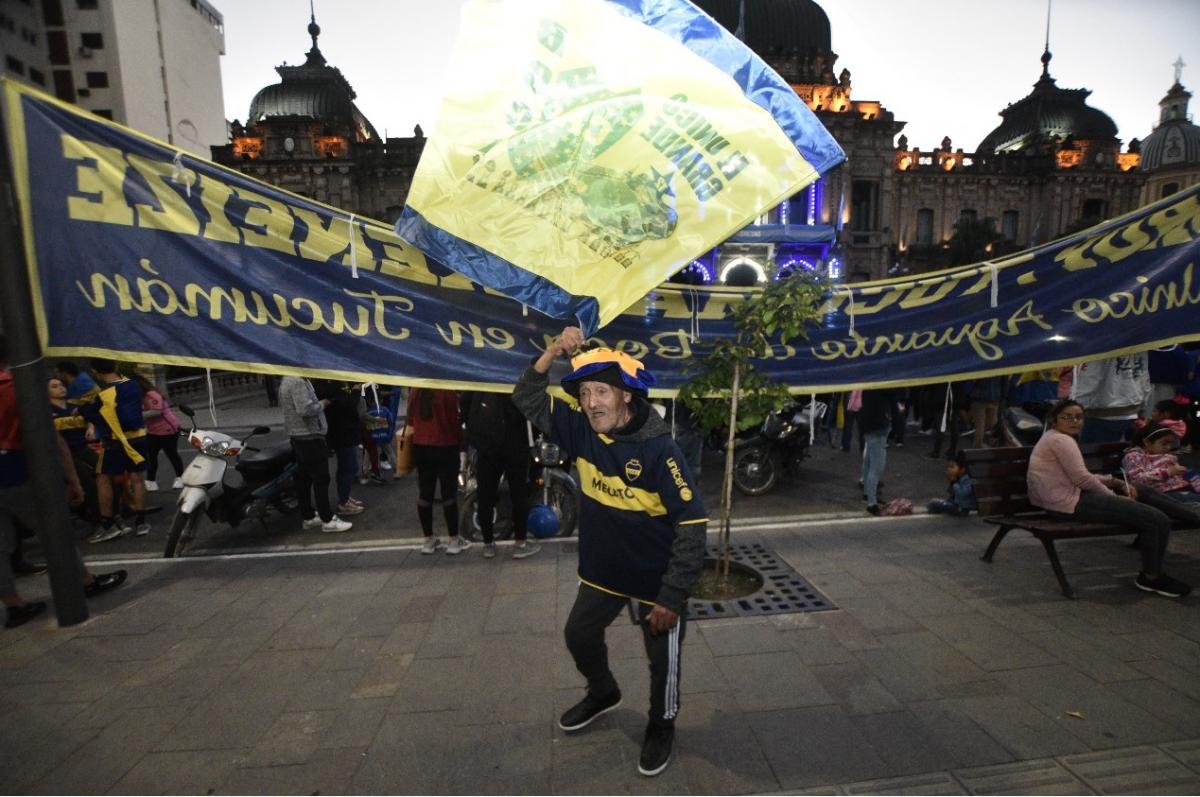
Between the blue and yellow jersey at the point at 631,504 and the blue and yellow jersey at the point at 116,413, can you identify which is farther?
the blue and yellow jersey at the point at 116,413

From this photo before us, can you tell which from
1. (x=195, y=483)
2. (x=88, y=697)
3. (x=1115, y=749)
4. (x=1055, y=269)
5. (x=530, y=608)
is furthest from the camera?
(x=195, y=483)

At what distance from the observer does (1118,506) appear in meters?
4.60

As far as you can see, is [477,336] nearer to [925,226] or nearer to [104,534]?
[104,534]

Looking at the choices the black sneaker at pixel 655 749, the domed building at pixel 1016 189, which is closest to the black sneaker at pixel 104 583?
the black sneaker at pixel 655 749

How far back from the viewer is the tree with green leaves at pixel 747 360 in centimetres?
443

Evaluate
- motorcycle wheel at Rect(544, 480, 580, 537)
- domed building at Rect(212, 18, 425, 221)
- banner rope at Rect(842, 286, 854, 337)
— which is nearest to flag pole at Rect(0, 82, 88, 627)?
motorcycle wheel at Rect(544, 480, 580, 537)

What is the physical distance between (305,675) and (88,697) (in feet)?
4.07

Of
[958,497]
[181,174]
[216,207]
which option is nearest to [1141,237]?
[958,497]

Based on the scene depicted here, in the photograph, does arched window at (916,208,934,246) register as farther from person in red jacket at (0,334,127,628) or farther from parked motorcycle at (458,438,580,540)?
person in red jacket at (0,334,127,628)

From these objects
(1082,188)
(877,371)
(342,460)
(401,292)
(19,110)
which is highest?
(1082,188)

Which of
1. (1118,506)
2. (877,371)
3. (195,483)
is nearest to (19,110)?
(195,483)

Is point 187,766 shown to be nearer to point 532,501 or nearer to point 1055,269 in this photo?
point 532,501

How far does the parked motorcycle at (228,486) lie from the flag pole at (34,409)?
1.39 meters

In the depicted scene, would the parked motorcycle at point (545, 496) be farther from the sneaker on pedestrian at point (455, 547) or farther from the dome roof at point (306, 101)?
the dome roof at point (306, 101)
